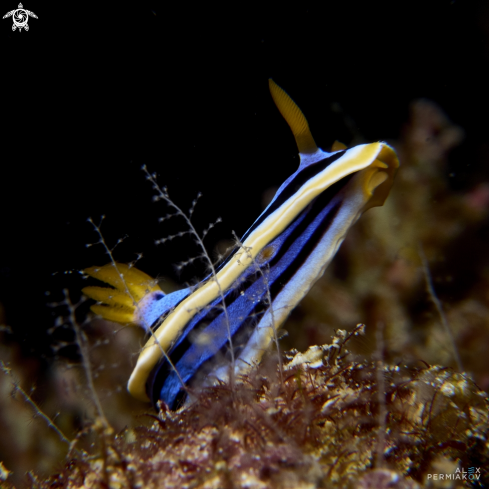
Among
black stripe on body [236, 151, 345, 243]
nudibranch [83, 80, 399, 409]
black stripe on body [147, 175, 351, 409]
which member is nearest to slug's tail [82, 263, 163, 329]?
nudibranch [83, 80, 399, 409]

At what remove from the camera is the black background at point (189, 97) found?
10.4ft

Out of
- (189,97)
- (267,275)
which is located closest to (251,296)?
(267,275)

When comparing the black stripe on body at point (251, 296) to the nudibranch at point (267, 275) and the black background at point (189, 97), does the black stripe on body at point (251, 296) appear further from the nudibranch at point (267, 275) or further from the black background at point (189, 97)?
the black background at point (189, 97)

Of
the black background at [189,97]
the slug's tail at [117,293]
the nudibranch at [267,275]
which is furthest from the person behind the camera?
the black background at [189,97]

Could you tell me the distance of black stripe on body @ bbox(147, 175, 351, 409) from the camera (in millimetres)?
2148

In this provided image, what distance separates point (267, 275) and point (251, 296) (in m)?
0.17

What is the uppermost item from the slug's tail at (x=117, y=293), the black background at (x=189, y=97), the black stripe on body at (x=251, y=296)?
the black background at (x=189, y=97)

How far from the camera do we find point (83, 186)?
12.6ft

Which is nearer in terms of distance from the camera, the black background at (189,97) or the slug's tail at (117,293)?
the slug's tail at (117,293)

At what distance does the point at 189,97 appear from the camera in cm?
351

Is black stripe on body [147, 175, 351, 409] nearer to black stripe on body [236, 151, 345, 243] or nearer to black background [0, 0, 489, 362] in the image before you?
black stripe on body [236, 151, 345, 243]

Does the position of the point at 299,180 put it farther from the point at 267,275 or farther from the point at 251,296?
the point at 251,296

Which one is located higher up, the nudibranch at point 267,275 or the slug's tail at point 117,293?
the slug's tail at point 117,293

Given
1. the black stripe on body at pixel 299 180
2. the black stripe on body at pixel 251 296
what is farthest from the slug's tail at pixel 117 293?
the black stripe on body at pixel 299 180
